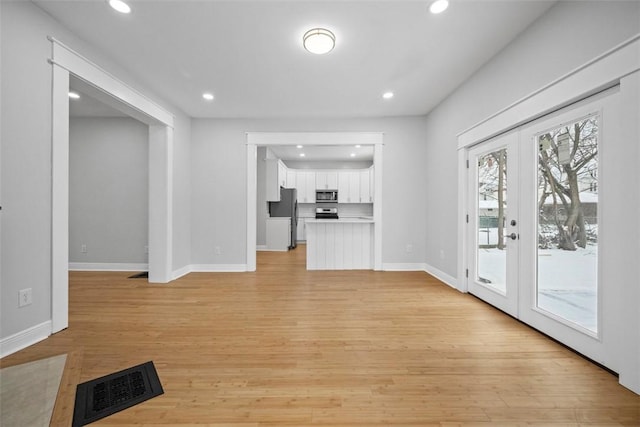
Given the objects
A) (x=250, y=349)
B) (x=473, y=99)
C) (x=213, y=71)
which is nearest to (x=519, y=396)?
(x=250, y=349)

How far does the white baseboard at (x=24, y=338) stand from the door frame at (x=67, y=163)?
0.06 metres

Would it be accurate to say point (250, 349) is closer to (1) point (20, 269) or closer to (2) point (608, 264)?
(1) point (20, 269)

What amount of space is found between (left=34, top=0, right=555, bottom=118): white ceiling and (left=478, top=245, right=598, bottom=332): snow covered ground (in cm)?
Answer: 200

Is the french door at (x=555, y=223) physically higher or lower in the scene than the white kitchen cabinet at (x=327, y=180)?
lower

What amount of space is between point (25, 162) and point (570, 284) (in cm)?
434

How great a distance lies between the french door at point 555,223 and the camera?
171cm

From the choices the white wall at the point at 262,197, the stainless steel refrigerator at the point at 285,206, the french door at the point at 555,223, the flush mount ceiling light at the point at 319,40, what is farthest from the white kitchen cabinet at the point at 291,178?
the french door at the point at 555,223

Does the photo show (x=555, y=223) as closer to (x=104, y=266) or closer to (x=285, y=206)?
(x=285, y=206)

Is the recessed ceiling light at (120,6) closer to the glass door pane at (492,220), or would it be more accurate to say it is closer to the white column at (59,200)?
the white column at (59,200)

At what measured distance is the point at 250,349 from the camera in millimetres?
1937

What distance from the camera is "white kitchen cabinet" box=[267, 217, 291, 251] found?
716 cm

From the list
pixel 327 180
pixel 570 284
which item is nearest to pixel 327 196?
pixel 327 180

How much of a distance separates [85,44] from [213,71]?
117 cm

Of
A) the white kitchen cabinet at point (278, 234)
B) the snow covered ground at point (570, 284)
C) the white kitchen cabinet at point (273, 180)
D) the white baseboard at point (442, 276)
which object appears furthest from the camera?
the white kitchen cabinet at point (278, 234)
